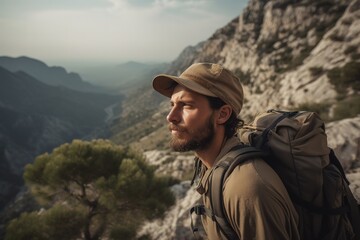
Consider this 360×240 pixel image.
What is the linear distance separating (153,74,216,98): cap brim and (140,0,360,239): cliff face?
9.87 ft

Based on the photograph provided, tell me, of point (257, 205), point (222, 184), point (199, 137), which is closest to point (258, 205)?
point (257, 205)

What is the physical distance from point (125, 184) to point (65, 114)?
184 meters

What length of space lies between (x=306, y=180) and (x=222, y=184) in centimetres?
69

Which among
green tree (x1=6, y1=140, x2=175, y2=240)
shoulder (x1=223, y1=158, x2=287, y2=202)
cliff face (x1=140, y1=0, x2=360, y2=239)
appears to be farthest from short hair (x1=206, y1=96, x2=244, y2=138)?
green tree (x1=6, y1=140, x2=175, y2=240)

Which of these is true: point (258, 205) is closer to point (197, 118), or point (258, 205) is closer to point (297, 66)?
point (197, 118)

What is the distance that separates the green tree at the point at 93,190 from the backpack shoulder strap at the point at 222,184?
10.1 meters

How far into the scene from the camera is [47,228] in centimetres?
1066

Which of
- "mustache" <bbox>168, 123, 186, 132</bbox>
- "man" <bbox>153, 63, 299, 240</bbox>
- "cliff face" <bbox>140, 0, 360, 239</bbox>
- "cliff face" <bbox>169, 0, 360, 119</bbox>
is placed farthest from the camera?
"cliff face" <bbox>169, 0, 360, 119</bbox>

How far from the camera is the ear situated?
2564mm

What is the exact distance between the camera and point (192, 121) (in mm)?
2523

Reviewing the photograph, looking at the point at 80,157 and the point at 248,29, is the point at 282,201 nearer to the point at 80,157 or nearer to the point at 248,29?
the point at 80,157

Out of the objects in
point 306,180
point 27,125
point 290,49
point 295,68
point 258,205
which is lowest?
point 27,125

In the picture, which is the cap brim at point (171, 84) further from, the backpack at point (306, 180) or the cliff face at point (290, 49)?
the cliff face at point (290, 49)

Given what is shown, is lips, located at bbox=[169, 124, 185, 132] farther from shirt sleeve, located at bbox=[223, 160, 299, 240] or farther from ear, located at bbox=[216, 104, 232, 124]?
shirt sleeve, located at bbox=[223, 160, 299, 240]
